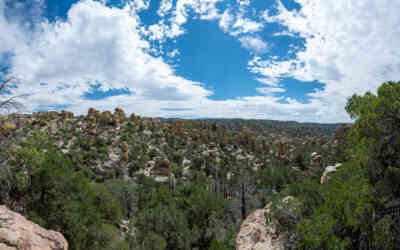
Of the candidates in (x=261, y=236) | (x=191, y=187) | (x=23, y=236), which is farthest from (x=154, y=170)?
(x=23, y=236)

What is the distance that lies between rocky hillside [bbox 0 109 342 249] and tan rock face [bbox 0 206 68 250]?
2890 mm

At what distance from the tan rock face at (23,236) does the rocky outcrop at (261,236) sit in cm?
984

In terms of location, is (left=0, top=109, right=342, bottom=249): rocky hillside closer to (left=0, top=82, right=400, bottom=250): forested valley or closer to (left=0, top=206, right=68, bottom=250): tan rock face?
(left=0, top=82, right=400, bottom=250): forested valley

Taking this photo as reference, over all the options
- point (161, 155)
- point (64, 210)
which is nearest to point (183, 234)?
point (64, 210)

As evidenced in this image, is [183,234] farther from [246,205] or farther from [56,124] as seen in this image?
[56,124]

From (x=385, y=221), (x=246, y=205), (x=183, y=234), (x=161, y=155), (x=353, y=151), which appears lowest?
(x=246, y=205)

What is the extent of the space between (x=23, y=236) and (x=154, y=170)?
33849 millimetres

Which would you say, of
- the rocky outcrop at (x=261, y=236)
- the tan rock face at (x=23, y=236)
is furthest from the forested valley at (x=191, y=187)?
the tan rock face at (x=23, y=236)

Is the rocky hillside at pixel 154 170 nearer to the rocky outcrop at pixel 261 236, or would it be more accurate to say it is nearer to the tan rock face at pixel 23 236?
the rocky outcrop at pixel 261 236

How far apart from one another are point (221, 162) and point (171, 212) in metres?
28.5

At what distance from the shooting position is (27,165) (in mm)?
10422

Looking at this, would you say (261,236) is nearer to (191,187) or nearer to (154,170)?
(191,187)

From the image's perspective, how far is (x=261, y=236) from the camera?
12.4m

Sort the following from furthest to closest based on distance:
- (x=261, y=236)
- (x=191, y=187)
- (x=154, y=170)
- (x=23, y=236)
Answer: (x=154, y=170) < (x=191, y=187) < (x=261, y=236) < (x=23, y=236)
